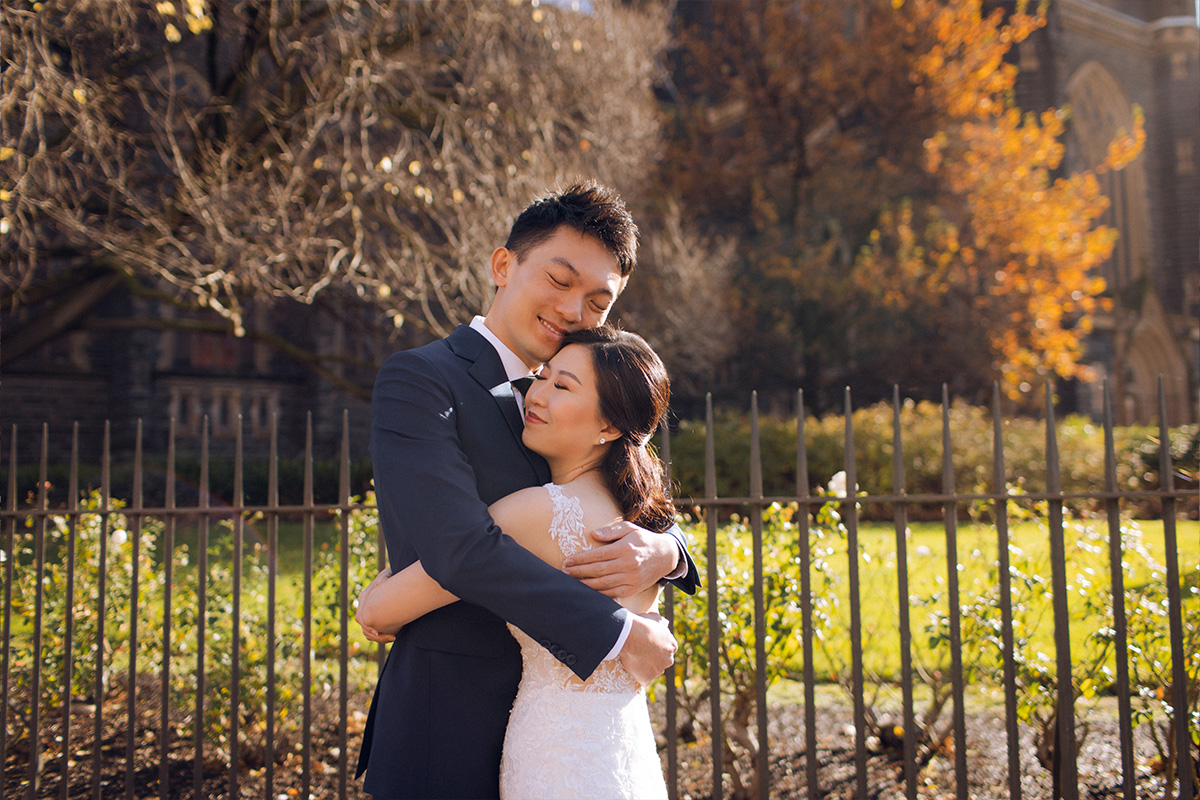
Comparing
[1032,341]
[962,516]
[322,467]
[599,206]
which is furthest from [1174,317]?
[599,206]

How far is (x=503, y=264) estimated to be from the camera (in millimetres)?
1851

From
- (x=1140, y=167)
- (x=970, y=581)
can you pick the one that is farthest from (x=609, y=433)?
(x=1140, y=167)

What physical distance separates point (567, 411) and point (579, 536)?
25 centimetres

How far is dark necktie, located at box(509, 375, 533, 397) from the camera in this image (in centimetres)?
176

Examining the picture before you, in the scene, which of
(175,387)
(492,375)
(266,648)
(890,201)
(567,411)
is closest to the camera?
(567,411)

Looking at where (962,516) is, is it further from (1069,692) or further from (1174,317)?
(1174,317)

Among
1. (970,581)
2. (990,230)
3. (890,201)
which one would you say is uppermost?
(890,201)

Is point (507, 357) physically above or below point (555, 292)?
below

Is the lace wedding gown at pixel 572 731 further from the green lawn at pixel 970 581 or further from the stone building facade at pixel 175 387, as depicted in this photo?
the stone building facade at pixel 175 387

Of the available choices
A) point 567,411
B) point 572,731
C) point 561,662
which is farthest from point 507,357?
point 572,731

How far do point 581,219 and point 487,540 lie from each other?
743 mm

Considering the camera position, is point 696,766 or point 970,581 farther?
point 970,581

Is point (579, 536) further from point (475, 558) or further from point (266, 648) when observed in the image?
point (266, 648)

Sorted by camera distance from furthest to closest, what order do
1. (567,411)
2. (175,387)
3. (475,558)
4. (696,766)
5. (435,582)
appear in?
(175,387) → (696,766) → (567,411) → (435,582) → (475,558)
